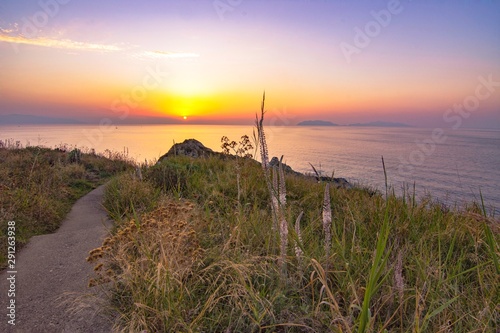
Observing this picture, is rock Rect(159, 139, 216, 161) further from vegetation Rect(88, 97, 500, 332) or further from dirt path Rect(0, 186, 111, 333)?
vegetation Rect(88, 97, 500, 332)

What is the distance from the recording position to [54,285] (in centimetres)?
423

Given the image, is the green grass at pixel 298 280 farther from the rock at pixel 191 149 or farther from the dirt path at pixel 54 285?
the rock at pixel 191 149

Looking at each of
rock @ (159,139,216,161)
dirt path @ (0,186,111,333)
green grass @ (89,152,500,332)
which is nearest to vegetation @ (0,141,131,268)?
dirt path @ (0,186,111,333)

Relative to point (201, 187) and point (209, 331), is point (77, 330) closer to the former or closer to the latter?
point (209, 331)

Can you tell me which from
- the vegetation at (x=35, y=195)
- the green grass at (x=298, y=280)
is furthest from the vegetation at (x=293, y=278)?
the vegetation at (x=35, y=195)

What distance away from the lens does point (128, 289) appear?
325cm

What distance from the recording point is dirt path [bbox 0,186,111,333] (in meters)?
3.27

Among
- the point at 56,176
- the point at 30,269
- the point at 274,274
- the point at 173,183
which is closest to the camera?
the point at 274,274

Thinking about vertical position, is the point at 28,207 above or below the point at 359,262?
below

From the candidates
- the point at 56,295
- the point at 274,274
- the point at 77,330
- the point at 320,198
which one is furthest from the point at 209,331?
the point at 320,198

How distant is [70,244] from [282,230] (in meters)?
4.74

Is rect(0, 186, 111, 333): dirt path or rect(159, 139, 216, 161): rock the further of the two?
rect(159, 139, 216, 161): rock

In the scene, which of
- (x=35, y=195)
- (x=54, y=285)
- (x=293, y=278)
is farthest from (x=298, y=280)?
(x=35, y=195)

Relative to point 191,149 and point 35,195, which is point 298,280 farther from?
point 191,149
